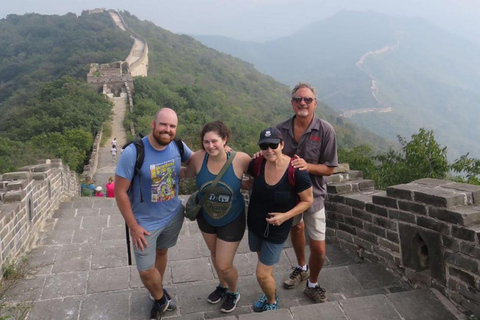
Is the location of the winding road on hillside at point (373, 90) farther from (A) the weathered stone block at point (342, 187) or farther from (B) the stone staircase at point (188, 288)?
(B) the stone staircase at point (188, 288)

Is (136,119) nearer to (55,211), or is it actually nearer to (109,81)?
(109,81)

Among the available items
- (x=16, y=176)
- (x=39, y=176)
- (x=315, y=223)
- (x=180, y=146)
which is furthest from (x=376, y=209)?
(x=39, y=176)

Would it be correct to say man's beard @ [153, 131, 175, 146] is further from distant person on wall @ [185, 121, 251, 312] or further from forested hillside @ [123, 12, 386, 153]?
forested hillside @ [123, 12, 386, 153]

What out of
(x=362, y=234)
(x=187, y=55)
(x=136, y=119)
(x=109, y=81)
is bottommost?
(x=362, y=234)

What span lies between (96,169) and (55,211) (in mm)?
12398

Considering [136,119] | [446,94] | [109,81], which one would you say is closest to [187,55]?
[109,81]

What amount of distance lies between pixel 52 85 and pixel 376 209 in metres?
30.2

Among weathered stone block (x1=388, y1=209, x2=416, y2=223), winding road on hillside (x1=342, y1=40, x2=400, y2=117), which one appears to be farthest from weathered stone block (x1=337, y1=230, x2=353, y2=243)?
winding road on hillside (x1=342, y1=40, x2=400, y2=117)

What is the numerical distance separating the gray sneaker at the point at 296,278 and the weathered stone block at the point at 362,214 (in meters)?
0.81

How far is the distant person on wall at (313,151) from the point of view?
3002 mm

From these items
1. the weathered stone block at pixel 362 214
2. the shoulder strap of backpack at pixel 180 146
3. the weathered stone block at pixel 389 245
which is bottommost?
the weathered stone block at pixel 389 245

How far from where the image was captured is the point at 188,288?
333 centimetres

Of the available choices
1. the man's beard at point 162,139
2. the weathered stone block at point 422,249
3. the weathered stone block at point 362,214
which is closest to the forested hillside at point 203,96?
the weathered stone block at point 362,214

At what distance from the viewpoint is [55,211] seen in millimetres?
6062
